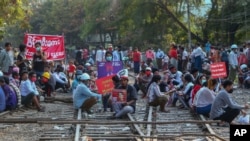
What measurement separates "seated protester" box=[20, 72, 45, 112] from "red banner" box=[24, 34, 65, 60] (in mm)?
4102

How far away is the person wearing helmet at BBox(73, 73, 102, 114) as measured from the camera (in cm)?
1452

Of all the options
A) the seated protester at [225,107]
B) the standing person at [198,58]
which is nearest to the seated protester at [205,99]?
the seated protester at [225,107]

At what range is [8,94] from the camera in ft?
50.2

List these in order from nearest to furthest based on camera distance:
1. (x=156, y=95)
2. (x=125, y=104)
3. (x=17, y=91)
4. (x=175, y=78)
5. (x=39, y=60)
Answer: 1. (x=125, y=104)
2. (x=156, y=95)
3. (x=17, y=91)
4. (x=175, y=78)
5. (x=39, y=60)

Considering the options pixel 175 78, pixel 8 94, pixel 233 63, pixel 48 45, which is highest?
pixel 48 45

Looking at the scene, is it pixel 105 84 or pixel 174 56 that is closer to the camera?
pixel 105 84

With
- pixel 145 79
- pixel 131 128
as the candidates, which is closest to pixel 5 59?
pixel 145 79

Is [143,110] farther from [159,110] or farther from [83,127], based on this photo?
[83,127]

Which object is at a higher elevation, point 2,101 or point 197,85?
point 197,85

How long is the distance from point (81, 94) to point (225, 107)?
4315 mm

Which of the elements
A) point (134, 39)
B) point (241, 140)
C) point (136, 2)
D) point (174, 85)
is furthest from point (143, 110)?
point (134, 39)

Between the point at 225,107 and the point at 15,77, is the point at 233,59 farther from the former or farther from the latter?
the point at 225,107

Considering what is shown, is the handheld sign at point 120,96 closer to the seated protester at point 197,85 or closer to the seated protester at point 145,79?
the seated protester at point 197,85

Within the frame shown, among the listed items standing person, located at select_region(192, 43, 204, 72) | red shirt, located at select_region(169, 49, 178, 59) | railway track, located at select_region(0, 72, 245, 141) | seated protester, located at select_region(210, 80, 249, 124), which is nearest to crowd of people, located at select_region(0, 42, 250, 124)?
seated protester, located at select_region(210, 80, 249, 124)
